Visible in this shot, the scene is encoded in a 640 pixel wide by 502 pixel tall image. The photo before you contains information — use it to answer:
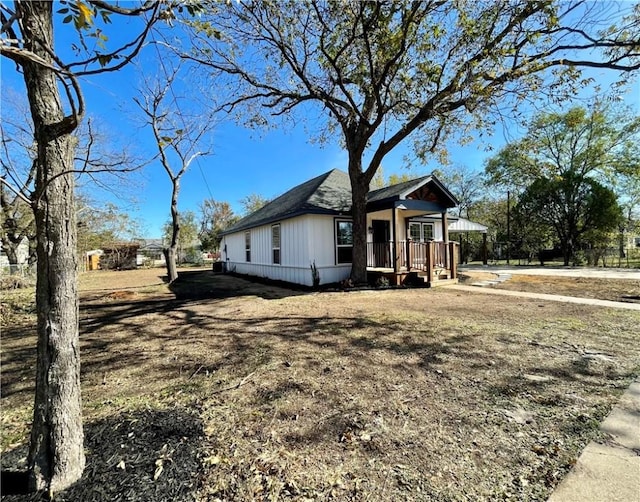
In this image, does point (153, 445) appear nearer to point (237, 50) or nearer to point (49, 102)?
point (49, 102)

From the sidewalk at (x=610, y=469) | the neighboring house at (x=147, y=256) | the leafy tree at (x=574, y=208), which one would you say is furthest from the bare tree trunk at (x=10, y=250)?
the leafy tree at (x=574, y=208)

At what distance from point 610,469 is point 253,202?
41.9m

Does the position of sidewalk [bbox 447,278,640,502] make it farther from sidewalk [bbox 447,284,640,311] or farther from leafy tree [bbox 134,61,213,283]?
leafy tree [bbox 134,61,213,283]

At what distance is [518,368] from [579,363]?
0.84 meters

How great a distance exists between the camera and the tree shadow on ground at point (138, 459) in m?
1.78

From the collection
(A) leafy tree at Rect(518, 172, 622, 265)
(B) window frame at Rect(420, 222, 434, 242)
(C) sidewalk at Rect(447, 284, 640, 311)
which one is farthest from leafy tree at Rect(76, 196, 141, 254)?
(A) leafy tree at Rect(518, 172, 622, 265)

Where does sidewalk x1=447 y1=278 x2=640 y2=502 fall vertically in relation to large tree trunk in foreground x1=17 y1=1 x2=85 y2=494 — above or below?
below

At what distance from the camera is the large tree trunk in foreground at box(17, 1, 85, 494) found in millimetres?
1812

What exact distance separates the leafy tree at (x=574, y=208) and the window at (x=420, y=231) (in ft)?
36.2

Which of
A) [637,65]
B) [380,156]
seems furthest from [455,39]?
[637,65]

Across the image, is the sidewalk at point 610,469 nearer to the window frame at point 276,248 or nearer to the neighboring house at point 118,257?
the window frame at point 276,248

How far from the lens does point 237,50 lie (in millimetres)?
8883

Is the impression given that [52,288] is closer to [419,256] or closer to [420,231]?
[419,256]

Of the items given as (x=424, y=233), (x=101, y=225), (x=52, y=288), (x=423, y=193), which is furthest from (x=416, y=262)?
(x=101, y=225)
